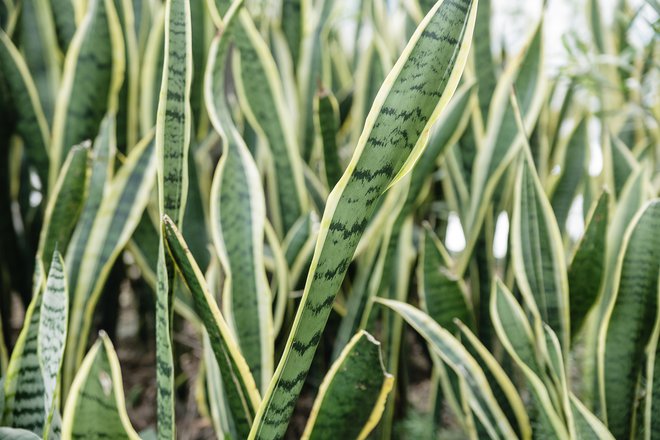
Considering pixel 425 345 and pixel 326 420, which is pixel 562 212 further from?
pixel 326 420

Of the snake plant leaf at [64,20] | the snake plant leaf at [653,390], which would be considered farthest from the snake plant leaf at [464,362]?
the snake plant leaf at [64,20]

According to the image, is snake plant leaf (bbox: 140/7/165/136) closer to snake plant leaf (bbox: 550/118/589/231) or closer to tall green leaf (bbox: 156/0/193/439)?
tall green leaf (bbox: 156/0/193/439)

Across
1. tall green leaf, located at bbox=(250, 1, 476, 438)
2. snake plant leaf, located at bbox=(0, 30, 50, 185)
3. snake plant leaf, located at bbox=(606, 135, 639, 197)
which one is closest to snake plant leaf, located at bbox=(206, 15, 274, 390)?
tall green leaf, located at bbox=(250, 1, 476, 438)

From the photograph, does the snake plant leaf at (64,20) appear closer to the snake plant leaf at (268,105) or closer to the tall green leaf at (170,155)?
the snake plant leaf at (268,105)

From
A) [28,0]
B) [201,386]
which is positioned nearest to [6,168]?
[28,0]

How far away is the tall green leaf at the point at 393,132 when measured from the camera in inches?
13.0

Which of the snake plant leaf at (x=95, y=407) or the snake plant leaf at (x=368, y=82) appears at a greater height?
the snake plant leaf at (x=368, y=82)

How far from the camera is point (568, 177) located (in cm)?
78

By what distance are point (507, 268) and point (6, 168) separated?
2.15 ft

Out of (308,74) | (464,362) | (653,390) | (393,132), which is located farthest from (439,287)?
(308,74)

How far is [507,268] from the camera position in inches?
29.3

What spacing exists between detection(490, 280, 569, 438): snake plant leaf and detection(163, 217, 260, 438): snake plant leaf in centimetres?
24

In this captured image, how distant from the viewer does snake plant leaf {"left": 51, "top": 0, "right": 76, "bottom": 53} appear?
2.64 feet

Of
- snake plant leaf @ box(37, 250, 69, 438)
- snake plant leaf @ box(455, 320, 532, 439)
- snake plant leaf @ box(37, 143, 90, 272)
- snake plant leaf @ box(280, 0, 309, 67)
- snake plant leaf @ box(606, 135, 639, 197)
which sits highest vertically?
snake plant leaf @ box(280, 0, 309, 67)
